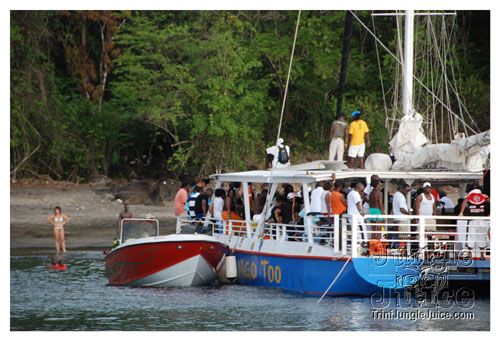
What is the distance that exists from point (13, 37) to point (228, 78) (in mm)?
8239

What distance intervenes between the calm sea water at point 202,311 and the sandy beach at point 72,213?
828 centimetres

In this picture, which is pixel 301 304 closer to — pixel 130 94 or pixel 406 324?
pixel 406 324

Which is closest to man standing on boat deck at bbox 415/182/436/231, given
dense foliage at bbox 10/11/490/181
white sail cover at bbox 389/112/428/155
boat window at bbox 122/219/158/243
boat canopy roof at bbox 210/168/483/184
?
boat canopy roof at bbox 210/168/483/184

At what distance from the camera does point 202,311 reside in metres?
14.3

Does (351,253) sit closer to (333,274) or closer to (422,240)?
(333,274)

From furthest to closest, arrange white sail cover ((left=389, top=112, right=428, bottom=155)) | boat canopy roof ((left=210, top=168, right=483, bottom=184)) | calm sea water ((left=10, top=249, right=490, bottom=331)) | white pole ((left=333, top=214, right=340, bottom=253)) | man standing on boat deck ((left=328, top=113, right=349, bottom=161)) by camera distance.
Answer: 1. man standing on boat deck ((left=328, top=113, right=349, bottom=161))
2. white sail cover ((left=389, top=112, right=428, bottom=155))
3. boat canopy roof ((left=210, top=168, right=483, bottom=184))
4. white pole ((left=333, top=214, right=340, bottom=253))
5. calm sea water ((left=10, top=249, right=490, bottom=331))

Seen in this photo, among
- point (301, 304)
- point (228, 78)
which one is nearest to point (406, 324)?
point (301, 304)

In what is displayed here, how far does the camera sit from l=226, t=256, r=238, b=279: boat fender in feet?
56.4

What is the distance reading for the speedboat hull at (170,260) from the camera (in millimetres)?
16484

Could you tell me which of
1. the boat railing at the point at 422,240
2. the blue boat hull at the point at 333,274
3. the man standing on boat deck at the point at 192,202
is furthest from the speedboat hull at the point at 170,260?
the boat railing at the point at 422,240

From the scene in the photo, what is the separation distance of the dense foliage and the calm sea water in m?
16.5

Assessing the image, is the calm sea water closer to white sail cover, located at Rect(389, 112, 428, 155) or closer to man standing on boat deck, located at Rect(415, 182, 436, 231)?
man standing on boat deck, located at Rect(415, 182, 436, 231)

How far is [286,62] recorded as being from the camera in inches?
1448

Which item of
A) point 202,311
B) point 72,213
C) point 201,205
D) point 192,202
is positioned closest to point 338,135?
point 201,205
